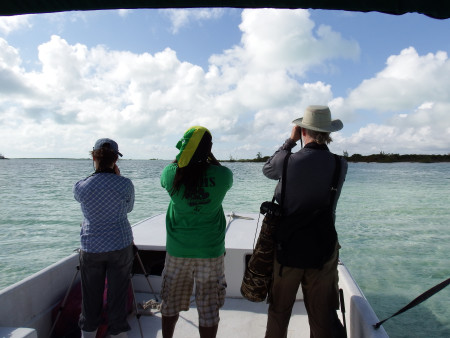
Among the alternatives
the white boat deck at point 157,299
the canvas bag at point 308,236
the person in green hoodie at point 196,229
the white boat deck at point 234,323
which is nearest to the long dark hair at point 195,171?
the person in green hoodie at point 196,229

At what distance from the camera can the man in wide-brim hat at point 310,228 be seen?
1.80 meters

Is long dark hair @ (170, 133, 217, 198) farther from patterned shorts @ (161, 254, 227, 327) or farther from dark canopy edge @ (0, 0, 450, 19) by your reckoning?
dark canopy edge @ (0, 0, 450, 19)

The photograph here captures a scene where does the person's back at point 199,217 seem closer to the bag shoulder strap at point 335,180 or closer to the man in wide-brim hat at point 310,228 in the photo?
the man in wide-brim hat at point 310,228

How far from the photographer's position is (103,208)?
212cm

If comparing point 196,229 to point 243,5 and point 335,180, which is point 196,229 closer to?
point 335,180

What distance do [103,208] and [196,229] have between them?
0.62 meters

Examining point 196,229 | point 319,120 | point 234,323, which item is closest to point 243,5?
point 319,120

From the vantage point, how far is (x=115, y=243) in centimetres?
217

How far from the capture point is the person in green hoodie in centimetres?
197

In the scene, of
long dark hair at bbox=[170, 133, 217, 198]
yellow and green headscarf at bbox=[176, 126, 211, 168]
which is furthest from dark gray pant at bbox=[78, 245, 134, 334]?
yellow and green headscarf at bbox=[176, 126, 211, 168]

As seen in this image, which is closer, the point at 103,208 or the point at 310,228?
the point at 310,228

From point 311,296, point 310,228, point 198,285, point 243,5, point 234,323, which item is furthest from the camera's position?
point 234,323

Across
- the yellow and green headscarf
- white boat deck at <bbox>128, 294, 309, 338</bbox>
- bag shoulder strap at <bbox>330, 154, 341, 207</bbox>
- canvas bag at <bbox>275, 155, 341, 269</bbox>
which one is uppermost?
the yellow and green headscarf

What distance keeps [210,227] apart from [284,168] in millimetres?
594
